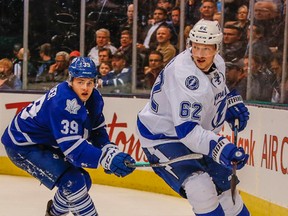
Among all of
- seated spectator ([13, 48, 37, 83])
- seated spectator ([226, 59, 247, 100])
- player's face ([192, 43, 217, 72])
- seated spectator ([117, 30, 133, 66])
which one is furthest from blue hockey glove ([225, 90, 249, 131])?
seated spectator ([13, 48, 37, 83])

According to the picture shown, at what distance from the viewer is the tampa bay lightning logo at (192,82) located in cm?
404

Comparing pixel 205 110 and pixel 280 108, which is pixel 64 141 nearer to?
pixel 205 110

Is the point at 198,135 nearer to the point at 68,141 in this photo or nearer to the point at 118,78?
the point at 68,141

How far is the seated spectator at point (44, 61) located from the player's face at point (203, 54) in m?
4.46

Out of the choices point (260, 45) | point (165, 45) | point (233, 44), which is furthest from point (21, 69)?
point (260, 45)

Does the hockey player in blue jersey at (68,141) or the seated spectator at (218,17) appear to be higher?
the seated spectator at (218,17)

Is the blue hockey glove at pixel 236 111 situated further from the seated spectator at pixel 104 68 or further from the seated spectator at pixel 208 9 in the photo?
the seated spectator at pixel 104 68

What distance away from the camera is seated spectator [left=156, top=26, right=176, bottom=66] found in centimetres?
786

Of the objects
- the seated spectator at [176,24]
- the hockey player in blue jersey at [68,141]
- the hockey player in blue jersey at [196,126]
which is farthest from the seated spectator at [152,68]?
the hockey player in blue jersey at [196,126]

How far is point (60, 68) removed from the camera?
27.8 ft

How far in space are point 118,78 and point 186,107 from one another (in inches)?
163

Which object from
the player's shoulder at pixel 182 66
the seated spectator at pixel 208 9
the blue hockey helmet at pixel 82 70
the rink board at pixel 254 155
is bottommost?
the rink board at pixel 254 155

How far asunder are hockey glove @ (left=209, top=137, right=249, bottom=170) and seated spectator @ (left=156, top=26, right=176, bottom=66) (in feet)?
12.8

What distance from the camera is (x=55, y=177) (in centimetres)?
465
